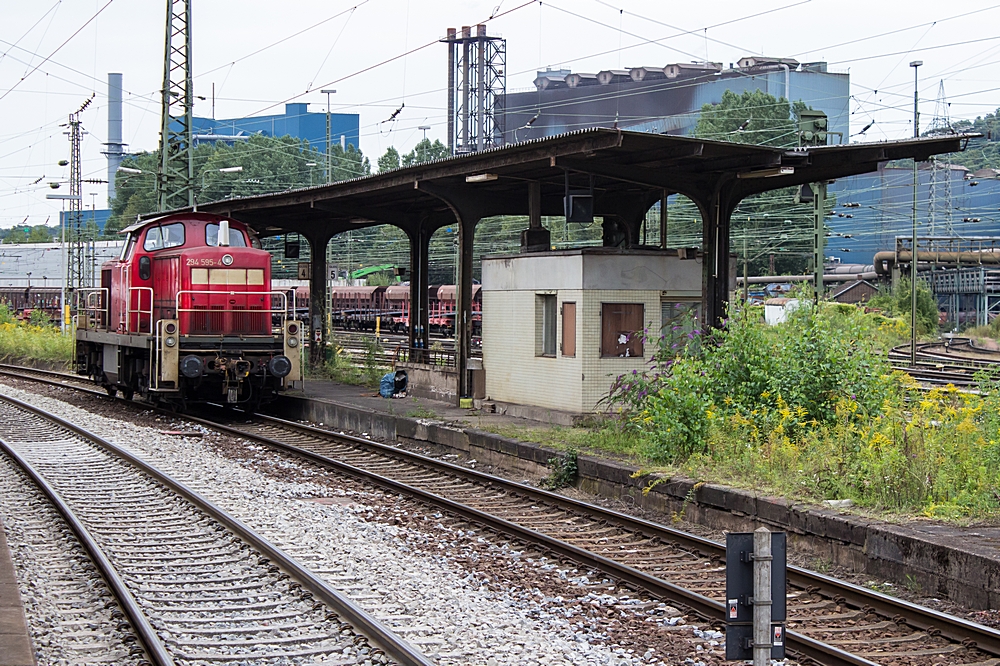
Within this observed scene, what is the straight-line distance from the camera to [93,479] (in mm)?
12227

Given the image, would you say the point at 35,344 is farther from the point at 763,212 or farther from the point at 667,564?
the point at 763,212

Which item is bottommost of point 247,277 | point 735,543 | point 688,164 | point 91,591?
point 91,591

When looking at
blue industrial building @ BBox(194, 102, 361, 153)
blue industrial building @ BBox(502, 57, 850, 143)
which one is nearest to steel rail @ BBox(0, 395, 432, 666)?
blue industrial building @ BBox(502, 57, 850, 143)

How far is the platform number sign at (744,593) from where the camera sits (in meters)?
4.04

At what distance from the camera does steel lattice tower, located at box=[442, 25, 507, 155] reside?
164 ft

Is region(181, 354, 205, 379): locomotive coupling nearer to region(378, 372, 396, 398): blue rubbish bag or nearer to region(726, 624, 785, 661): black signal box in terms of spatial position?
region(378, 372, 396, 398): blue rubbish bag

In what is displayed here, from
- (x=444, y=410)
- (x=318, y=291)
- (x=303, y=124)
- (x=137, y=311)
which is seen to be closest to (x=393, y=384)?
(x=444, y=410)

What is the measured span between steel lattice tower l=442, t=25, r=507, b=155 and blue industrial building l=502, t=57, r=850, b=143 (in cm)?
2101

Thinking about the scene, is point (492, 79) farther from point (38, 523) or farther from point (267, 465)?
point (38, 523)

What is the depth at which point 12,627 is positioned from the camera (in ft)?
19.1

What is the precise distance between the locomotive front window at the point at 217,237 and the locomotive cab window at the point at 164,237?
471 millimetres

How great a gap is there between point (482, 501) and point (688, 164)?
22.0 feet

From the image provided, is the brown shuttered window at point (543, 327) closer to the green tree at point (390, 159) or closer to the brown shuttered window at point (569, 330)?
the brown shuttered window at point (569, 330)

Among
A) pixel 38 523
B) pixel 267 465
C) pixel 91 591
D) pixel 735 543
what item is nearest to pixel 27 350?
pixel 267 465
